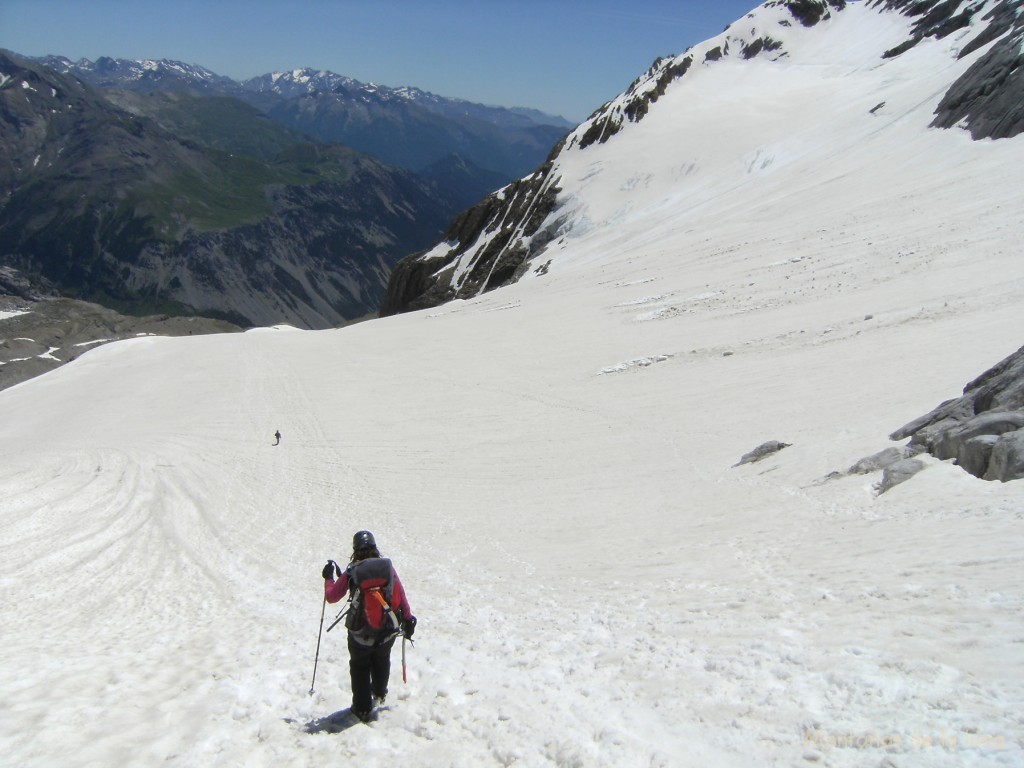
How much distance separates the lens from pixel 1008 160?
39344 millimetres

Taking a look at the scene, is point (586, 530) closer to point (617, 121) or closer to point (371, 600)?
point (371, 600)

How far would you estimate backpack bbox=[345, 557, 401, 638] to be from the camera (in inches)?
263

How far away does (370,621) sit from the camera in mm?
6652

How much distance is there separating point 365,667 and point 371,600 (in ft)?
2.34

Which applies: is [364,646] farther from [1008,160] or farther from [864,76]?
[864,76]

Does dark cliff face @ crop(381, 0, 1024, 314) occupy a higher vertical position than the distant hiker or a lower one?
higher

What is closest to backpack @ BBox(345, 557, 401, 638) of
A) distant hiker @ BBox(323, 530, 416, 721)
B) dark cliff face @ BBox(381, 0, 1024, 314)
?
distant hiker @ BBox(323, 530, 416, 721)

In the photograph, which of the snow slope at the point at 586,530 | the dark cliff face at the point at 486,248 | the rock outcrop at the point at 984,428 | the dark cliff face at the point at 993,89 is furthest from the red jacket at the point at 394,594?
the dark cliff face at the point at 486,248

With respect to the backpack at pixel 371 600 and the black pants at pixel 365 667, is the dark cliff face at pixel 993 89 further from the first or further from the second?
the black pants at pixel 365 667

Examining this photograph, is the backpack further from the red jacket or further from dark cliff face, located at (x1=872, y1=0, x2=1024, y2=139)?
dark cliff face, located at (x1=872, y1=0, x2=1024, y2=139)

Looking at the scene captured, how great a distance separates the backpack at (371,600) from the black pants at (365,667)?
0.52 feet

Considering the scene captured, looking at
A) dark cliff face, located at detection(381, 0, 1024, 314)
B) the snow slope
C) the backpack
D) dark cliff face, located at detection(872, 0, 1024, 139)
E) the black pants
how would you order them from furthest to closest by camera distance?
dark cliff face, located at detection(381, 0, 1024, 314) → dark cliff face, located at detection(872, 0, 1024, 139) → the black pants → the backpack → the snow slope

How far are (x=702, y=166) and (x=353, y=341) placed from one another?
4848cm

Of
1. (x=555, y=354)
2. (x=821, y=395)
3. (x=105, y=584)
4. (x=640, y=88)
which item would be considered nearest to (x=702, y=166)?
(x=640, y=88)
